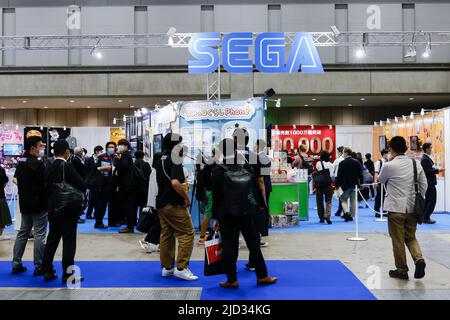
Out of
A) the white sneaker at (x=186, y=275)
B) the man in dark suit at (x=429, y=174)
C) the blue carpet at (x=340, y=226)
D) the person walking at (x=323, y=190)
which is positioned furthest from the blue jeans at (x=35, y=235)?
the man in dark suit at (x=429, y=174)

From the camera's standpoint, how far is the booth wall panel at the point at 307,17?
1812 centimetres

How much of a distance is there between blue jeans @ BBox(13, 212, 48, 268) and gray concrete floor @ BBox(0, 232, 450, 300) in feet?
2.33

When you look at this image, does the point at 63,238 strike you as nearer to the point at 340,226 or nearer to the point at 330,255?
the point at 330,255

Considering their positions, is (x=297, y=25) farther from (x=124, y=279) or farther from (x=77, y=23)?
(x=124, y=279)

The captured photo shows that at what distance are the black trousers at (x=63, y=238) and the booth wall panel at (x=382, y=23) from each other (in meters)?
14.7

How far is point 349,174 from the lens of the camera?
9930 millimetres

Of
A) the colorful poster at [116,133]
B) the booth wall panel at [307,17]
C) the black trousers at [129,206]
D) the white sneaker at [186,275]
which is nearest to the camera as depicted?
the white sneaker at [186,275]

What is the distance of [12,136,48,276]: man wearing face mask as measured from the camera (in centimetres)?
536

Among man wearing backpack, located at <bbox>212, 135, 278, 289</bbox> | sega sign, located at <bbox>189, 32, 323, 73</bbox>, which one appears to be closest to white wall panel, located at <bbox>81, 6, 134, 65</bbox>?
sega sign, located at <bbox>189, 32, 323, 73</bbox>

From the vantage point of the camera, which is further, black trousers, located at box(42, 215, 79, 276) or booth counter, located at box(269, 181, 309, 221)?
booth counter, located at box(269, 181, 309, 221)

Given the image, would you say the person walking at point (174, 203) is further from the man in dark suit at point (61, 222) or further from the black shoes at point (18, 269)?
the black shoes at point (18, 269)

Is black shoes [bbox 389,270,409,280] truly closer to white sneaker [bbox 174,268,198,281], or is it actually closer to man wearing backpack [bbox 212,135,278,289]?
man wearing backpack [bbox 212,135,278,289]

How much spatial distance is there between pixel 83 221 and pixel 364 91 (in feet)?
36.8

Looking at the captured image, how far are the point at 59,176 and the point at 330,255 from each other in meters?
3.57
